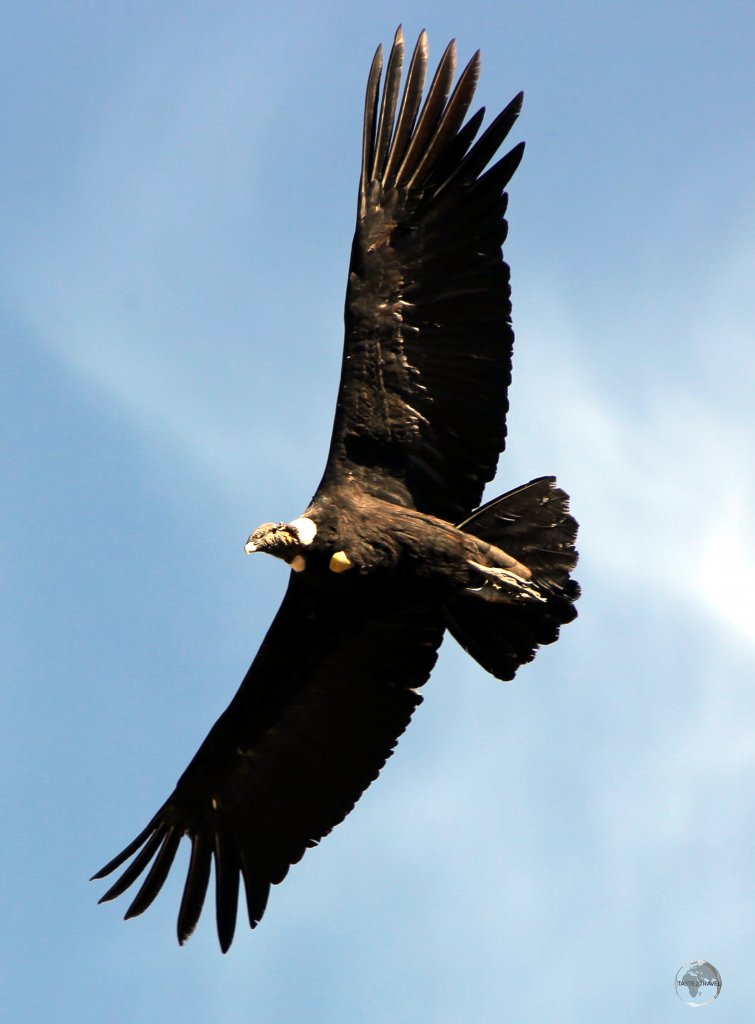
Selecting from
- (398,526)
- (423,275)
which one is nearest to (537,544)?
(398,526)

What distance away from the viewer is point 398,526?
1135 centimetres

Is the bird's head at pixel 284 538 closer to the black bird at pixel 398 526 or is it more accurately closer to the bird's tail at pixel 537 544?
the black bird at pixel 398 526

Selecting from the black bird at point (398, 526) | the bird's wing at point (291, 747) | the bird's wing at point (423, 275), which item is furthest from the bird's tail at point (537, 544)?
the bird's wing at point (291, 747)

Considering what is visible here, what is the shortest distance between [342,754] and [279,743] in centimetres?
49

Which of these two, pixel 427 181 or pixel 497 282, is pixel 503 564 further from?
pixel 427 181

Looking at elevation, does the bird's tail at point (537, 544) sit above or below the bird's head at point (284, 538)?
above

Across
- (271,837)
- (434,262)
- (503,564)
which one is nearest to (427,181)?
(434,262)

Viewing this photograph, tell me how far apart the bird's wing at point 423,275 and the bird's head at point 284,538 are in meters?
0.48

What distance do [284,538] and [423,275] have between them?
2042 mm

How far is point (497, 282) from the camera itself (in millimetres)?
11469

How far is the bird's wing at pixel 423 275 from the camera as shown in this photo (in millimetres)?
11445

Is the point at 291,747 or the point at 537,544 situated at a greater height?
the point at 537,544

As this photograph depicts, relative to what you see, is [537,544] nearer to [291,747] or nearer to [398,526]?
[398,526]

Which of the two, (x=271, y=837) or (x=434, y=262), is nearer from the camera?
(x=434, y=262)
